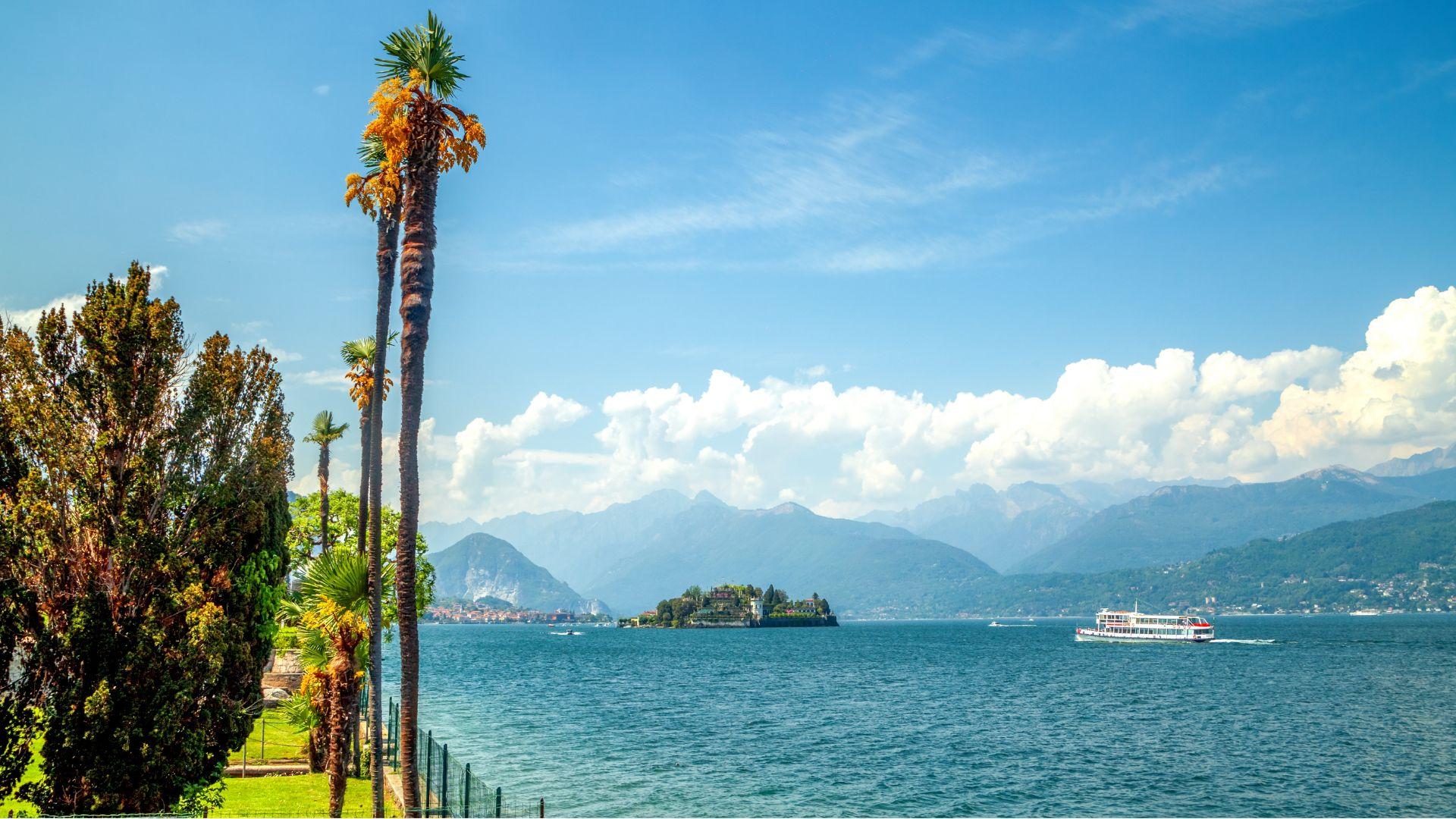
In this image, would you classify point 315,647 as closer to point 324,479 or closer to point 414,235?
point 414,235

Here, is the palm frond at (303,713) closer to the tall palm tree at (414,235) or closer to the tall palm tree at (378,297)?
the tall palm tree at (378,297)

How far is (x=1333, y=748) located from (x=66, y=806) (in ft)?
203

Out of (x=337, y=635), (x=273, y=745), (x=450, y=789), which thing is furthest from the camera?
(x=273, y=745)

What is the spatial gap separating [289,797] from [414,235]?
22.5 metres

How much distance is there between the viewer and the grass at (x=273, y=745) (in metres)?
39.4

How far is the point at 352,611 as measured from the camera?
2659 centimetres

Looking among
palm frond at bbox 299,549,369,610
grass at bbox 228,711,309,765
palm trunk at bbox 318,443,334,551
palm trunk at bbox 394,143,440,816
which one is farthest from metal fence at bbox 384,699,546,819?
palm trunk at bbox 318,443,334,551

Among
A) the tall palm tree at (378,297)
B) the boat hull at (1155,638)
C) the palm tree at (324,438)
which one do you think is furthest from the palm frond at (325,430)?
the boat hull at (1155,638)

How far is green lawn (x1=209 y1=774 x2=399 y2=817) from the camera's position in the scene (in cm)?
2988

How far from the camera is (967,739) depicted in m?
59.0

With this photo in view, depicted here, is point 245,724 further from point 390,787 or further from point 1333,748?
point 1333,748

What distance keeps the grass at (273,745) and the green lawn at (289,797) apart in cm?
173

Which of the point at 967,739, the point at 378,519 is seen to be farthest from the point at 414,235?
the point at 967,739

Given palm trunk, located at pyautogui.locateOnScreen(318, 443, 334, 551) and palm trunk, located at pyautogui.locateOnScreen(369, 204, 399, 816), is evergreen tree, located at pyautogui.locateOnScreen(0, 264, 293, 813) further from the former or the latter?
palm trunk, located at pyautogui.locateOnScreen(318, 443, 334, 551)
